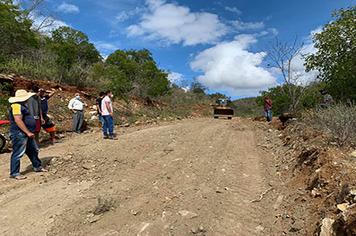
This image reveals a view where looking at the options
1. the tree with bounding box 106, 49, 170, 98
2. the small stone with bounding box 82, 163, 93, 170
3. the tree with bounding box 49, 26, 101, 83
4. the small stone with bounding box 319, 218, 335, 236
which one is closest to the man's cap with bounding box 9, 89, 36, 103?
the small stone with bounding box 82, 163, 93, 170

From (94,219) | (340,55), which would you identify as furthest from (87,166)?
(340,55)

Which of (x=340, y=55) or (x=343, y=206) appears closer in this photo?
(x=343, y=206)

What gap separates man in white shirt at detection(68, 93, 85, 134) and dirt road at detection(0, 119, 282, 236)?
3.01 metres

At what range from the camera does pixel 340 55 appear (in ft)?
45.5

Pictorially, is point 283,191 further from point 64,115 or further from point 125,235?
point 64,115

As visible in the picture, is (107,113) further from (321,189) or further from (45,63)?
(45,63)

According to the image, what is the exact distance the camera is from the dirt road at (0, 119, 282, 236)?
4676mm

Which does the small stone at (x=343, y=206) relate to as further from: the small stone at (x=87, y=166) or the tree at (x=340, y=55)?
the tree at (x=340, y=55)

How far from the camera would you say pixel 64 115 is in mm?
14625

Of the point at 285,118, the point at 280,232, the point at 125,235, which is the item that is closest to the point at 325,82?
the point at 285,118

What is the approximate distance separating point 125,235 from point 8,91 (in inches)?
466

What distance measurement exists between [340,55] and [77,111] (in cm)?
1009

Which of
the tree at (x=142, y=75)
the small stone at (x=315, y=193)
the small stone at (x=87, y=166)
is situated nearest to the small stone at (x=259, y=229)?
the small stone at (x=315, y=193)

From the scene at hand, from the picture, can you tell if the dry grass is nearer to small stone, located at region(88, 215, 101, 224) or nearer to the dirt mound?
the dirt mound
